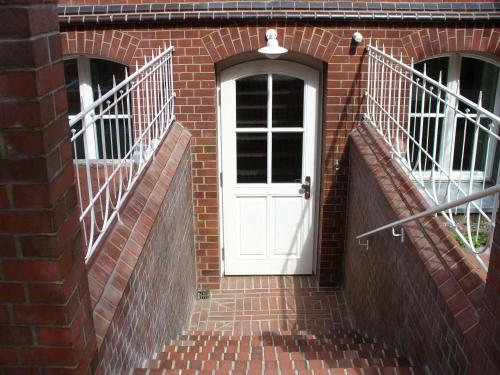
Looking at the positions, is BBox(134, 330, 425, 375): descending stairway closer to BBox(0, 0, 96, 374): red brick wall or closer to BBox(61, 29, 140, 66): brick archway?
BBox(0, 0, 96, 374): red brick wall

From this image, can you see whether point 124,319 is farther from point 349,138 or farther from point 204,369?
point 349,138

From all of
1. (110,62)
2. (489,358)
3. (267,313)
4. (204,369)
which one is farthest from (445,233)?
(110,62)

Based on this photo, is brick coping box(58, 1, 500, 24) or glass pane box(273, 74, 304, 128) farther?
glass pane box(273, 74, 304, 128)

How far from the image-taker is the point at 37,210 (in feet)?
5.87

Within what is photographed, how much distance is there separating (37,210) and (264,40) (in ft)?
13.7

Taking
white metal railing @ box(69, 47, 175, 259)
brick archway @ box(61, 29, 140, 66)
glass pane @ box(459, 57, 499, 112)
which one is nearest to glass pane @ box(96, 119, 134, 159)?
white metal railing @ box(69, 47, 175, 259)

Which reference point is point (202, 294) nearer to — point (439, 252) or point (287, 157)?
point (287, 157)

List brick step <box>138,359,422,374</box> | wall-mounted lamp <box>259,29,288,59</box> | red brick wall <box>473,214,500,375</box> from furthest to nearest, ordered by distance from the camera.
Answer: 1. wall-mounted lamp <box>259,29,288,59</box>
2. brick step <box>138,359,422,374</box>
3. red brick wall <box>473,214,500,375</box>

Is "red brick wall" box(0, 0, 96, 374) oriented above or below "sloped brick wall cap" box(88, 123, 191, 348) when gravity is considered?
above

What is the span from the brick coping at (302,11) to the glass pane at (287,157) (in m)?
1.39

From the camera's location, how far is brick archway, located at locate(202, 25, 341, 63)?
217 inches

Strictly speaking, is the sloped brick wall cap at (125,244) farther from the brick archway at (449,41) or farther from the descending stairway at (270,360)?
the brick archway at (449,41)

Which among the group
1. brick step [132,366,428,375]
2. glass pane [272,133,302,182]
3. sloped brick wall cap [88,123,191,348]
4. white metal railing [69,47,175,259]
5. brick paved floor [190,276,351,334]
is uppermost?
white metal railing [69,47,175,259]

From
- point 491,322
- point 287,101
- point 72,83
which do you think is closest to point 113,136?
point 72,83
